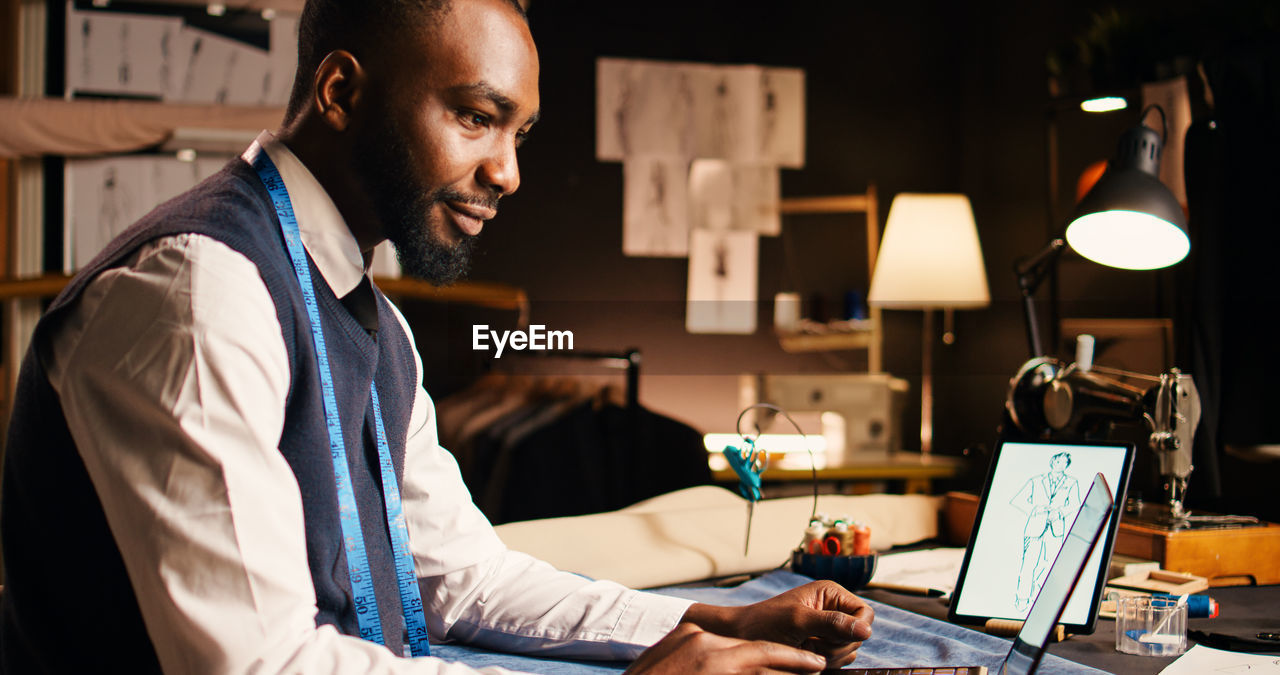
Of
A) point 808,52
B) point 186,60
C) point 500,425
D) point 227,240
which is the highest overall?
point 808,52

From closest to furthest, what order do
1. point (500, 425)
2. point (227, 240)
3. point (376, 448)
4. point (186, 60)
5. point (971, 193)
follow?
point (227, 240)
point (376, 448)
point (500, 425)
point (186, 60)
point (971, 193)

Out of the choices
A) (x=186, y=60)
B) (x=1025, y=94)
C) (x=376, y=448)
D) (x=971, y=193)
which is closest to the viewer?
(x=376, y=448)

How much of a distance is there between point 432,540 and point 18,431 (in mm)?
488

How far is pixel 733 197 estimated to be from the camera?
4.51 metres

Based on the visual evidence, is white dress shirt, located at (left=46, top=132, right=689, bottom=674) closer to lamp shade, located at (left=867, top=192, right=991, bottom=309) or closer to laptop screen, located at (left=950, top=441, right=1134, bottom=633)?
laptop screen, located at (left=950, top=441, right=1134, bottom=633)

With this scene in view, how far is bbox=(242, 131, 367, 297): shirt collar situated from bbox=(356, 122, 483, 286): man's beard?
49 mm

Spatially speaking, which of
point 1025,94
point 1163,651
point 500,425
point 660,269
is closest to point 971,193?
point 1025,94

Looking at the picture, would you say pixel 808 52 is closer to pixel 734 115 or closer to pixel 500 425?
pixel 734 115

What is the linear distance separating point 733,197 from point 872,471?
148 centimetres

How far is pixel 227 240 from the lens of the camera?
0.81 meters

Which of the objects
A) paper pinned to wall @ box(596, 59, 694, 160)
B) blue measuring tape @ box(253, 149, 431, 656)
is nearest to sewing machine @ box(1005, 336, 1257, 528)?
blue measuring tape @ box(253, 149, 431, 656)

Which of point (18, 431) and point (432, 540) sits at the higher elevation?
point (18, 431)

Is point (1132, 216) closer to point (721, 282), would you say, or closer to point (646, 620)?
point (646, 620)

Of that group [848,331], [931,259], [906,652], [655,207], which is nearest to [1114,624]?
[906,652]
